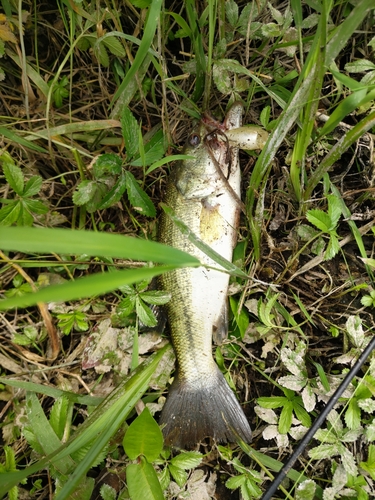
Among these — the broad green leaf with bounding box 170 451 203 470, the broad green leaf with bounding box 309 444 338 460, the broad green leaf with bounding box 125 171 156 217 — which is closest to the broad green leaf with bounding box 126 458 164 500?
the broad green leaf with bounding box 170 451 203 470

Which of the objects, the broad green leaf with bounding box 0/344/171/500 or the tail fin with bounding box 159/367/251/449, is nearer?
the broad green leaf with bounding box 0/344/171/500

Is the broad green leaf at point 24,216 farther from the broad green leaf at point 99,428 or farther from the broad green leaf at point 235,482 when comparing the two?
the broad green leaf at point 235,482

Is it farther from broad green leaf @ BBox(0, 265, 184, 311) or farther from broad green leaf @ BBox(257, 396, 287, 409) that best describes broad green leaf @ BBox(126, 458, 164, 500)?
broad green leaf @ BBox(0, 265, 184, 311)

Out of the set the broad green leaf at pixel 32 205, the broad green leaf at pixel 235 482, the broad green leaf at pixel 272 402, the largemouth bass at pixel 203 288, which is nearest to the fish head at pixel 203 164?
the largemouth bass at pixel 203 288

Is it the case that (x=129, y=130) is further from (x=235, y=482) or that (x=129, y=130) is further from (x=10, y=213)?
(x=235, y=482)

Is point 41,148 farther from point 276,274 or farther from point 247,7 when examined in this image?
point 276,274

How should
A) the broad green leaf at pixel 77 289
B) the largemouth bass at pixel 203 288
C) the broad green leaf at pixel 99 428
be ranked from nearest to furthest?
the broad green leaf at pixel 77 289, the broad green leaf at pixel 99 428, the largemouth bass at pixel 203 288

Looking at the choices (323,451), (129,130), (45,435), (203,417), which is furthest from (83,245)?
(323,451)
